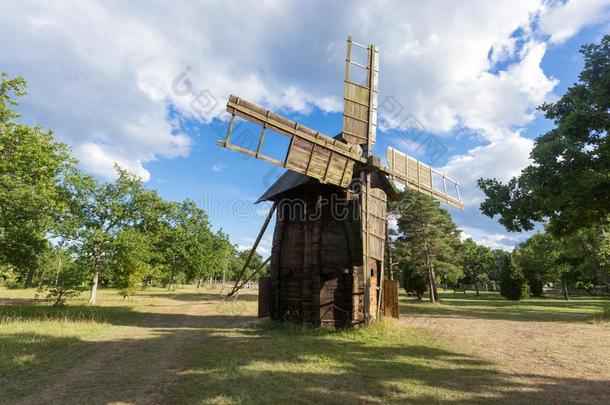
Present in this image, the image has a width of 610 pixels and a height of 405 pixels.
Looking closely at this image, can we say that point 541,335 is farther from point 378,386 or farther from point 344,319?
point 378,386

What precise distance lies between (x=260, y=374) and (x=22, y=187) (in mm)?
16609

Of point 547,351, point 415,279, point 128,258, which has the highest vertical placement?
point 128,258

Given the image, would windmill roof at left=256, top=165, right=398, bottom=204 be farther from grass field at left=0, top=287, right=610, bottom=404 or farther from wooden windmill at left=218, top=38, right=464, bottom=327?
grass field at left=0, top=287, right=610, bottom=404

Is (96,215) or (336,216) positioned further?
(96,215)

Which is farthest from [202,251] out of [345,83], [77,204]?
[345,83]

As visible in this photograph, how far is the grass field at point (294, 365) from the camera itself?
22.4 feet

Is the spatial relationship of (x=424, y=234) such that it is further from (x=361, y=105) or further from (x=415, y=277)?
(x=361, y=105)

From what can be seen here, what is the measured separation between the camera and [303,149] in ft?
43.3

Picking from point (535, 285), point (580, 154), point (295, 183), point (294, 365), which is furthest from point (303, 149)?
point (535, 285)

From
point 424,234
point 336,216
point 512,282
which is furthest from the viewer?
point 512,282

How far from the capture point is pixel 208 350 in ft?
34.8

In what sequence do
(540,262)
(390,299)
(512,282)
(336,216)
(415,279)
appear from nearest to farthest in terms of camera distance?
(336,216) → (390,299) → (415,279) → (512,282) → (540,262)

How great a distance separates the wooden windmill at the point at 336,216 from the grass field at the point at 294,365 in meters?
1.49

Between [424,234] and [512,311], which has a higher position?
[424,234]
